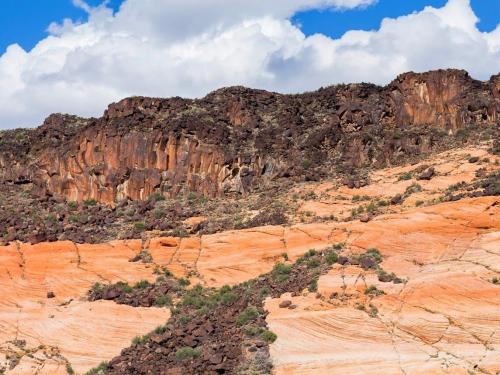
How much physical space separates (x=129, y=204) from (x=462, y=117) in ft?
85.6

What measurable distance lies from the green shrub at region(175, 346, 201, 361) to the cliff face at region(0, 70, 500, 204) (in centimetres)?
2444

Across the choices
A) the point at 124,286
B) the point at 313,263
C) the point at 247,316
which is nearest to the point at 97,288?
the point at 124,286

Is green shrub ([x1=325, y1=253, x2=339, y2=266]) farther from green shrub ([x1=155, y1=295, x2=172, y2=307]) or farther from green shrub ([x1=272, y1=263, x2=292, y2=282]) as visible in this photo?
green shrub ([x1=155, y1=295, x2=172, y2=307])

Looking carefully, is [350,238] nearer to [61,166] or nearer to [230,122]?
[230,122]

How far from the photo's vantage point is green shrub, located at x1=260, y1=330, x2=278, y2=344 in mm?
22734

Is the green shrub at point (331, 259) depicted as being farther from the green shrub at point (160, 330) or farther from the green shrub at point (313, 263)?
the green shrub at point (160, 330)

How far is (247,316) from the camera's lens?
80.8ft

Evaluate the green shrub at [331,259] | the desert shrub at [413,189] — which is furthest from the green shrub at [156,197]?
the green shrub at [331,259]

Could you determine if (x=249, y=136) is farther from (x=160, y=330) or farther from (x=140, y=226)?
(x=160, y=330)

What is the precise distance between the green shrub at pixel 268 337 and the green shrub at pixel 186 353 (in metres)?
2.30

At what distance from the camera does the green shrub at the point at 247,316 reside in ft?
79.7

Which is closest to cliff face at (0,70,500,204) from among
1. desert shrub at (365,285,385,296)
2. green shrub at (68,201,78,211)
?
green shrub at (68,201,78,211)

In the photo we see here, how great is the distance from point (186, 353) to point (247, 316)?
3254 millimetres

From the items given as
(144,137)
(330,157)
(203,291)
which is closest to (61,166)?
(144,137)
